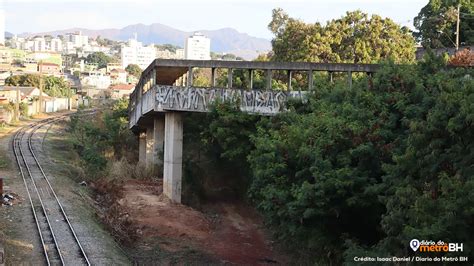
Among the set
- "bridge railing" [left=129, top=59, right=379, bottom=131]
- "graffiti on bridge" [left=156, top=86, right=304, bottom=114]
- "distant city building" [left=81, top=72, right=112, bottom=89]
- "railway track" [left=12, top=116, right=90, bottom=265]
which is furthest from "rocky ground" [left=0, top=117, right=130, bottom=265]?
"distant city building" [left=81, top=72, right=112, bottom=89]

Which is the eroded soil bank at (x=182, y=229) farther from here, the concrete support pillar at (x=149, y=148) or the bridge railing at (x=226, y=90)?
the concrete support pillar at (x=149, y=148)

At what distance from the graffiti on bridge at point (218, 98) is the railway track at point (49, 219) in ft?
20.2

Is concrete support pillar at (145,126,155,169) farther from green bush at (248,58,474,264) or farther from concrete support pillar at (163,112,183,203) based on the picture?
green bush at (248,58,474,264)

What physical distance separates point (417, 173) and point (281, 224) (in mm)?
4801

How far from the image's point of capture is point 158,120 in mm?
31719

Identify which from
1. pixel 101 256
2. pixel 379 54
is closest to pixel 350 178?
pixel 101 256

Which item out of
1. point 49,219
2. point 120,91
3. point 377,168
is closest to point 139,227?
point 49,219

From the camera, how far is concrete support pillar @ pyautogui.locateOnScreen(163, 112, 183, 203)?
86.1ft

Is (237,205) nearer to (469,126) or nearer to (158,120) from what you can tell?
(158,120)

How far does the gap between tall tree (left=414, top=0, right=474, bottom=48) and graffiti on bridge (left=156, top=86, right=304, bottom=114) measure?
24.3 metres

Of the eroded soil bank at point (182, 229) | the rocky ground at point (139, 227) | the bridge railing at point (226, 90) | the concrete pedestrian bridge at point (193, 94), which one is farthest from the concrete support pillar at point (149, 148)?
the bridge railing at point (226, 90)

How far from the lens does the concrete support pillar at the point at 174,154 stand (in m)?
26.2

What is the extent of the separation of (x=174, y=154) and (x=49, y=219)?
7.14m

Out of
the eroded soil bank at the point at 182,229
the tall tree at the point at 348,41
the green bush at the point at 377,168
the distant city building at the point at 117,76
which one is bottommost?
the eroded soil bank at the point at 182,229
